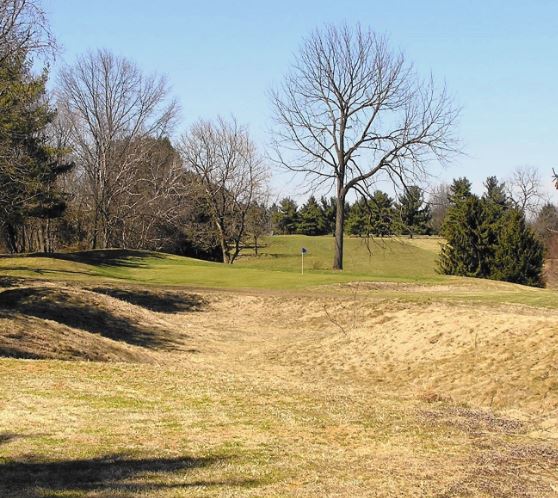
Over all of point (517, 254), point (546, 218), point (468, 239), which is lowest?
point (517, 254)

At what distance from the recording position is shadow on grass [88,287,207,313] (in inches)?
1061

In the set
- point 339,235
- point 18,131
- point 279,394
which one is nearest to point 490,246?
point 339,235

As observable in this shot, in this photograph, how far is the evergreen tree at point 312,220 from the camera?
104m

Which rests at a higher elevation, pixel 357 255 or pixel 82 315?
pixel 357 255

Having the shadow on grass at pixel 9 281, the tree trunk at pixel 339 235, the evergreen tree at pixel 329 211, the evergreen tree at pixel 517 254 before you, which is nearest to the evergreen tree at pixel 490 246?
the evergreen tree at pixel 517 254

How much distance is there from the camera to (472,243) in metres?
48.1

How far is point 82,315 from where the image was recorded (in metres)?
22.0

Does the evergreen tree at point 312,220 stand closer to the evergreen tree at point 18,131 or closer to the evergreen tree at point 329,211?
the evergreen tree at point 329,211

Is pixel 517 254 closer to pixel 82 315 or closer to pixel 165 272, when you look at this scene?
pixel 165 272

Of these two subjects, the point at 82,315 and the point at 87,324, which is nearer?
the point at 87,324

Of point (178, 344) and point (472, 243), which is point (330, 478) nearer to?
point (178, 344)

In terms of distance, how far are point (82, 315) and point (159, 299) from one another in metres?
5.81

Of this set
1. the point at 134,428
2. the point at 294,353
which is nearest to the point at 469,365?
the point at 294,353

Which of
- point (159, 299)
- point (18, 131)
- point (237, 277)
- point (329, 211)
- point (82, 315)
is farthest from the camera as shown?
→ point (329, 211)
